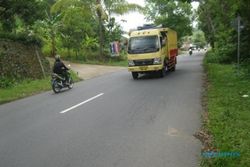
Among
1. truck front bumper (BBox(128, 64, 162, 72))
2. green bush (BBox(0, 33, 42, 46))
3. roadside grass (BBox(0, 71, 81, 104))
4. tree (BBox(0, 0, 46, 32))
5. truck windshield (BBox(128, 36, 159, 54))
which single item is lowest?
roadside grass (BBox(0, 71, 81, 104))

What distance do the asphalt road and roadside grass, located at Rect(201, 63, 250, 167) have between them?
1.24 feet

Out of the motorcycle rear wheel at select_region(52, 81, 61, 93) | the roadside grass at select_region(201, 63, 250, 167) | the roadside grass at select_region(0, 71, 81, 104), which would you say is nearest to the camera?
the roadside grass at select_region(201, 63, 250, 167)

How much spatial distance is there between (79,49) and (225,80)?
84.8ft

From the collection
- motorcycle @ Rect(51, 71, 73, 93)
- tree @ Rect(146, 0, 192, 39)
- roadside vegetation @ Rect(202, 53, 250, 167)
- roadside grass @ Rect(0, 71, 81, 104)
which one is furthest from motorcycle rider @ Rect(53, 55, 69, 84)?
tree @ Rect(146, 0, 192, 39)

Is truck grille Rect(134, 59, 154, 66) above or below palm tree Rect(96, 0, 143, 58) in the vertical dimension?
below

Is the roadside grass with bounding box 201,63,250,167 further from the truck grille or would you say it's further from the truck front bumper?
the truck grille

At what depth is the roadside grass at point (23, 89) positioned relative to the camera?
17459 millimetres

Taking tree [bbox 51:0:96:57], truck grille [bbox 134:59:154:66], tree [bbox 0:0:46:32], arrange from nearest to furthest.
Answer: truck grille [bbox 134:59:154:66] < tree [bbox 0:0:46:32] < tree [bbox 51:0:96:57]

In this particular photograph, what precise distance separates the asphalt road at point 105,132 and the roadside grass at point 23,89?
9.72 ft

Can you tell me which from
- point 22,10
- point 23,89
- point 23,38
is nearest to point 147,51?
point 23,89

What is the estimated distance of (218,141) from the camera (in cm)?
726

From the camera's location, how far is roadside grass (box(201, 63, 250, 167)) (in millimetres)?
6161

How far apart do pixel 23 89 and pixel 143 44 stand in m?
6.98

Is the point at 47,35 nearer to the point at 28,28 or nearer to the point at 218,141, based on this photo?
the point at 28,28
